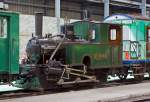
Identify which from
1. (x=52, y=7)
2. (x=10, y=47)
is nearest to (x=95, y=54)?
(x=10, y=47)

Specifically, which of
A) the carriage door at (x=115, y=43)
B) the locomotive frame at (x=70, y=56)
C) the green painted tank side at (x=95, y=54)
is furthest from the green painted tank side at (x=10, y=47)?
the carriage door at (x=115, y=43)

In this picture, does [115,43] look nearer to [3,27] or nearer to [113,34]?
[113,34]

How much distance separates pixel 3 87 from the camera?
A: 18203mm

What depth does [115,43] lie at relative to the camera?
19688 mm

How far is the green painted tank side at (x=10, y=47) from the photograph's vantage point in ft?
46.9

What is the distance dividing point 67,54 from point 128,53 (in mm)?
4892

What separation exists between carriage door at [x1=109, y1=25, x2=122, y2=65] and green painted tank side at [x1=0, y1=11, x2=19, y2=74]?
5.95m

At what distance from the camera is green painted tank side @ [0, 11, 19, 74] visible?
1430 cm

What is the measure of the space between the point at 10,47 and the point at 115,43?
21.7 ft

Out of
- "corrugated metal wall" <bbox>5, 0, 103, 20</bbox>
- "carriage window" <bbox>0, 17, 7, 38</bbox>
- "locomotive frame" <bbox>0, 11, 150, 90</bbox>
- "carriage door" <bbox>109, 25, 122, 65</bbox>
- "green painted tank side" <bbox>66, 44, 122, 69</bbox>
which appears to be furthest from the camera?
"corrugated metal wall" <bbox>5, 0, 103, 20</bbox>

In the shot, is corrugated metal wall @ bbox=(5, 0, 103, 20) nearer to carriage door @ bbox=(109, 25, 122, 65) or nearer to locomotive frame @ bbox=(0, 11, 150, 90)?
locomotive frame @ bbox=(0, 11, 150, 90)

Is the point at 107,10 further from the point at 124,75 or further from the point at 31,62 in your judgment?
the point at 31,62

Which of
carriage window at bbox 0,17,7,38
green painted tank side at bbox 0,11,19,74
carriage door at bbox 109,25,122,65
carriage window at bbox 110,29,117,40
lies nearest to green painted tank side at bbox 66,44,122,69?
carriage door at bbox 109,25,122,65

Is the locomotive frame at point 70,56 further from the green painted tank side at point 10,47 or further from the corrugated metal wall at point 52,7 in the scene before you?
the corrugated metal wall at point 52,7
